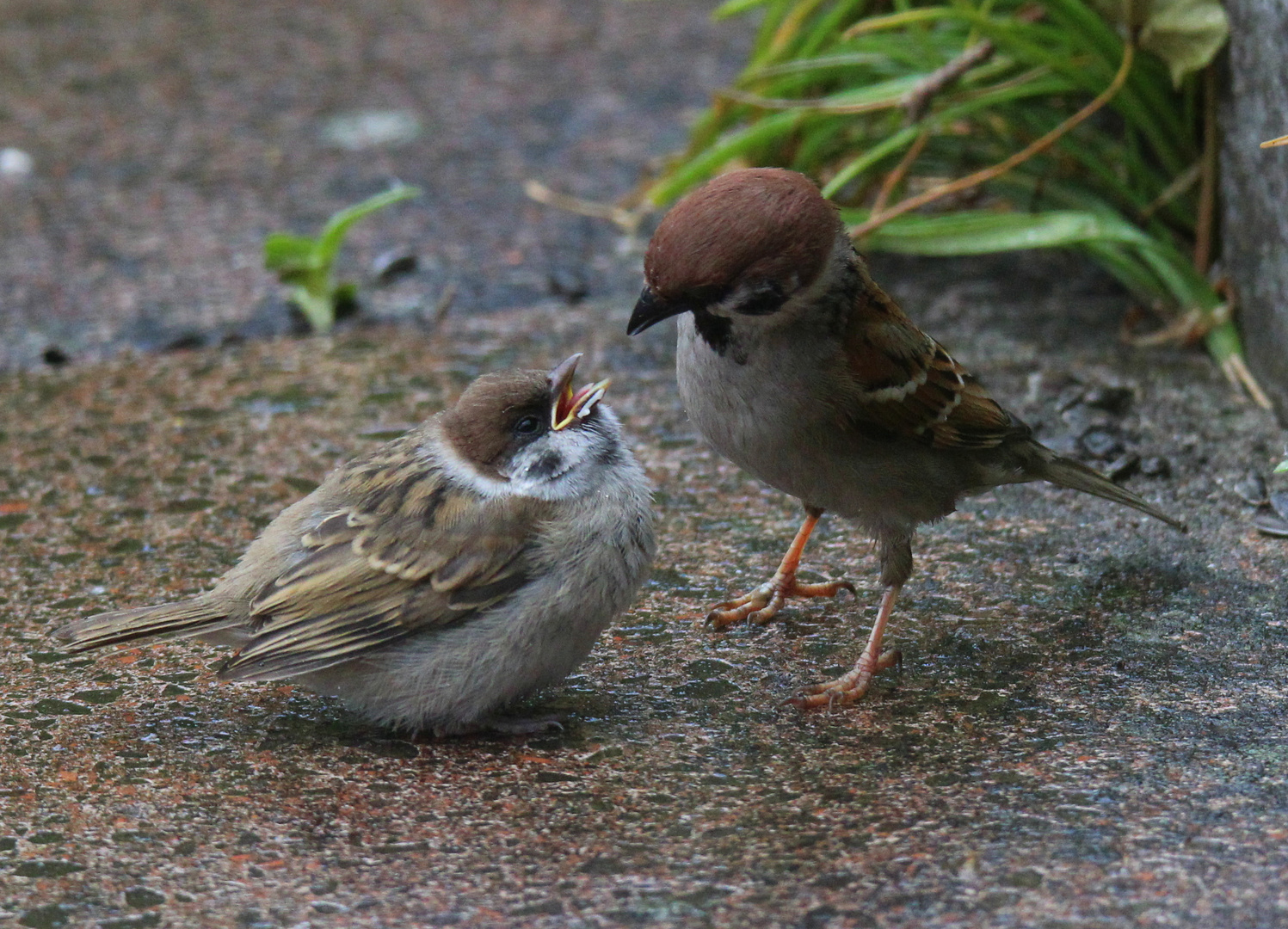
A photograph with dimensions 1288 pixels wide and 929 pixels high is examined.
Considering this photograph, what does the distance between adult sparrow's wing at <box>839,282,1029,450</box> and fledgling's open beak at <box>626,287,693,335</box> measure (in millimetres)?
521

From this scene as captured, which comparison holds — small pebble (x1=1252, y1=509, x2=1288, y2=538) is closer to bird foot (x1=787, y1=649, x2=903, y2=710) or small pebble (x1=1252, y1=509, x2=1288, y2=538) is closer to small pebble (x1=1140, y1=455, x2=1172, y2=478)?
small pebble (x1=1140, y1=455, x2=1172, y2=478)

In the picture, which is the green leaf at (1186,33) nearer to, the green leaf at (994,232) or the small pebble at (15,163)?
the green leaf at (994,232)

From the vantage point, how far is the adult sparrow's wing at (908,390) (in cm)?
371

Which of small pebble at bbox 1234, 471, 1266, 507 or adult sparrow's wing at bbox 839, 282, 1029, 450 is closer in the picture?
adult sparrow's wing at bbox 839, 282, 1029, 450

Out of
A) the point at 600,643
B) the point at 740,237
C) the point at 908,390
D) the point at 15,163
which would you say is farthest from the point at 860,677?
the point at 15,163

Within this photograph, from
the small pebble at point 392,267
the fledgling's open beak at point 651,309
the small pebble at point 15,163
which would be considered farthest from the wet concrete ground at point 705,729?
the small pebble at point 15,163

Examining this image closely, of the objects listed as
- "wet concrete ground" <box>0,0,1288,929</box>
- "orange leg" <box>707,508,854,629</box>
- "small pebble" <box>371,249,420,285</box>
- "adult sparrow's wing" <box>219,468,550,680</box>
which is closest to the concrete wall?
"wet concrete ground" <box>0,0,1288,929</box>

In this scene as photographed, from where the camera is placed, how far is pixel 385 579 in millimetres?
3352

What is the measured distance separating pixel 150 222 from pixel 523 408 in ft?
11.8

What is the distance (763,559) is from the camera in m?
4.18

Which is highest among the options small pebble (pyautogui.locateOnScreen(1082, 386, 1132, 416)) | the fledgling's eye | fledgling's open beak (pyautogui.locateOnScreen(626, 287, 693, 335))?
fledgling's open beak (pyautogui.locateOnScreen(626, 287, 693, 335))

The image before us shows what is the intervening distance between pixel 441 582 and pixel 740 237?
102 cm

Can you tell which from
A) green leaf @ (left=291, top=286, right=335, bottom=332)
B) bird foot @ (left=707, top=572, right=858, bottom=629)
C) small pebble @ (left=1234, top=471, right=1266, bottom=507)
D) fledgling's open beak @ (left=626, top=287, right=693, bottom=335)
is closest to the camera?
fledgling's open beak @ (left=626, top=287, right=693, bottom=335)

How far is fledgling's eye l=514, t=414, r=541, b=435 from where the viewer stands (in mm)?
3586
